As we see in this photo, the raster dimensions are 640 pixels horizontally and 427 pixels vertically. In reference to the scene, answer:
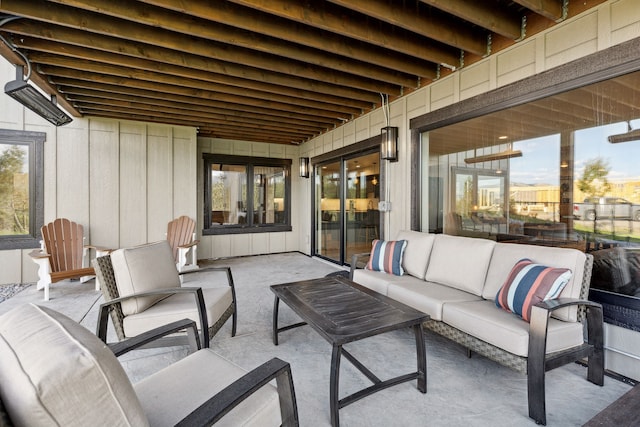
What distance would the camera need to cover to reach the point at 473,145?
364 centimetres

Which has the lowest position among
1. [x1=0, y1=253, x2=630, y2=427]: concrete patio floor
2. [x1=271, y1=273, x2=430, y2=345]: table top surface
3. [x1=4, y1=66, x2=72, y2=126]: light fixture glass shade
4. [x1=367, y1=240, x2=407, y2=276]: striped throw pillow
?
[x1=0, y1=253, x2=630, y2=427]: concrete patio floor

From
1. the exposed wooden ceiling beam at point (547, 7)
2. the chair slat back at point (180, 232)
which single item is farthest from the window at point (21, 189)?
the exposed wooden ceiling beam at point (547, 7)

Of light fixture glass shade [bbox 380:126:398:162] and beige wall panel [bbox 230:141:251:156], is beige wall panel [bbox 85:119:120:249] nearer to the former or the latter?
beige wall panel [bbox 230:141:251:156]

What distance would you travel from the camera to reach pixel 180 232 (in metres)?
5.73

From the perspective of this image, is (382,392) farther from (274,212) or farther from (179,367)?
(274,212)

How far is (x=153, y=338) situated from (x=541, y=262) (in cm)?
261

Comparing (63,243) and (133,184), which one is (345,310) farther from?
(133,184)

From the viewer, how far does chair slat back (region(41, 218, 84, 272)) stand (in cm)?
453

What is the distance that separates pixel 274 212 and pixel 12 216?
465 cm

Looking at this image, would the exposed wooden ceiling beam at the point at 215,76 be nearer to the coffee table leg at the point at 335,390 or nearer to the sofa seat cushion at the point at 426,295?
the sofa seat cushion at the point at 426,295

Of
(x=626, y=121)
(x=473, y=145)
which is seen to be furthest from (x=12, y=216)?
(x=626, y=121)

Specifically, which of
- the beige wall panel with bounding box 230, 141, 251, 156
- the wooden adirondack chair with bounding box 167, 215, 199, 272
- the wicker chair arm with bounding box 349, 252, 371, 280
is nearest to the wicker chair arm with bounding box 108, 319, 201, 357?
the wicker chair arm with bounding box 349, 252, 371, 280

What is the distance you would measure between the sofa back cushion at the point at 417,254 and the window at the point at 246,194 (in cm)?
462

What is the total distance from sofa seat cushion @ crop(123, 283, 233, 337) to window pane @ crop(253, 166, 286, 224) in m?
4.84
